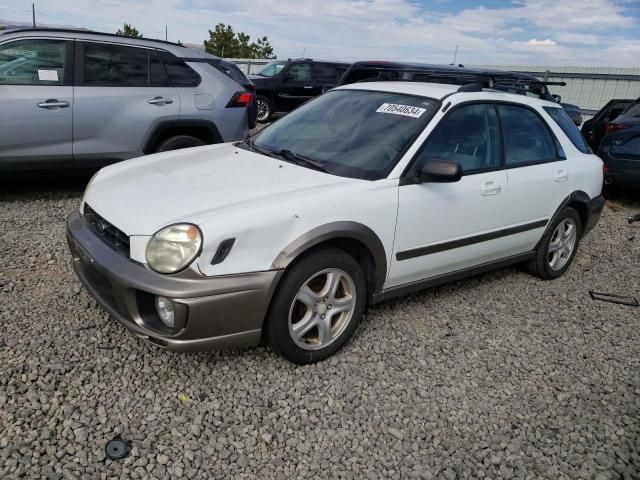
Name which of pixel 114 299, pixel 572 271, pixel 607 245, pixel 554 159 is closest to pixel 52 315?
pixel 114 299

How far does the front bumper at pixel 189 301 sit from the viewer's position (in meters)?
2.45

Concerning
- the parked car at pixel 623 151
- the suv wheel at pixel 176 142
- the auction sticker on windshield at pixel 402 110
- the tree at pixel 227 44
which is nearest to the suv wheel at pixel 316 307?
the auction sticker on windshield at pixel 402 110

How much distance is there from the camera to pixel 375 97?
374cm

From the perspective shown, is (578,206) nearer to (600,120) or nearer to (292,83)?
(600,120)

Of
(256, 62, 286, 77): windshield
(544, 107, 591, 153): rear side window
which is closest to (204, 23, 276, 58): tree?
(256, 62, 286, 77): windshield

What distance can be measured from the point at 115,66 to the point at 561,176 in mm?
4441

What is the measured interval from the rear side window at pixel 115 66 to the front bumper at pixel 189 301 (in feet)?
11.0

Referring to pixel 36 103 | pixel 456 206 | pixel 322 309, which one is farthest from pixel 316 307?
pixel 36 103

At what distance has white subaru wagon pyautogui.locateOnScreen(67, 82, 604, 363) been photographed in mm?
2531

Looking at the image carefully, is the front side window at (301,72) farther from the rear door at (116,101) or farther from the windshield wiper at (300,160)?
the windshield wiper at (300,160)

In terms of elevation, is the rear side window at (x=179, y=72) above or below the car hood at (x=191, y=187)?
above

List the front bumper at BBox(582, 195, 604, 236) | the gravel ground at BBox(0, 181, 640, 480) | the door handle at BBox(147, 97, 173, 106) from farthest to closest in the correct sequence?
the door handle at BBox(147, 97, 173, 106) → the front bumper at BBox(582, 195, 604, 236) → the gravel ground at BBox(0, 181, 640, 480)

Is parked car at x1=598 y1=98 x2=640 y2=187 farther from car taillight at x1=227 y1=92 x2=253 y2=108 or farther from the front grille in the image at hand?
the front grille

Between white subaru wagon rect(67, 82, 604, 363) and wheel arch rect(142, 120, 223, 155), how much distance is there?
1.98m
